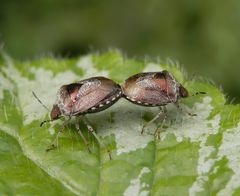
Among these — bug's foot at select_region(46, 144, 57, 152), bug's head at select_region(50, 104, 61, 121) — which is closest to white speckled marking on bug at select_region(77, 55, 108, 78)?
bug's head at select_region(50, 104, 61, 121)

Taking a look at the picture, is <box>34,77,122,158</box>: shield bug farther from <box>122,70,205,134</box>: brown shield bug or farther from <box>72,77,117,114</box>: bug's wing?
<box>122,70,205,134</box>: brown shield bug

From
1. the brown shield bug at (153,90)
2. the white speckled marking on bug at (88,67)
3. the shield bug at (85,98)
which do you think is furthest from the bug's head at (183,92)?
the white speckled marking on bug at (88,67)

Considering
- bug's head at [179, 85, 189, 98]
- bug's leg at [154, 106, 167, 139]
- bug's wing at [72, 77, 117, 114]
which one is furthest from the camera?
bug's head at [179, 85, 189, 98]

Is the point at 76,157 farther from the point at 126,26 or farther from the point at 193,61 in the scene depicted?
the point at 126,26

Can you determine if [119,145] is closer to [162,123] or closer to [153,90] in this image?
[162,123]

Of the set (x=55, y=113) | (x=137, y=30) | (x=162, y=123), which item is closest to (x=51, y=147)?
(x=55, y=113)

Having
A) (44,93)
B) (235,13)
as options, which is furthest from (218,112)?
(235,13)

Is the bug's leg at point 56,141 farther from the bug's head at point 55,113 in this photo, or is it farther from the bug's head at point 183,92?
the bug's head at point 183,92

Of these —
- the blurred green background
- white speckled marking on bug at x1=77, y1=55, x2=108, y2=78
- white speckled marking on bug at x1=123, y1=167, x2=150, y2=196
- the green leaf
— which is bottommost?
white speckled marking on bug at x1=123, y1=167, x2=150, y2=196
